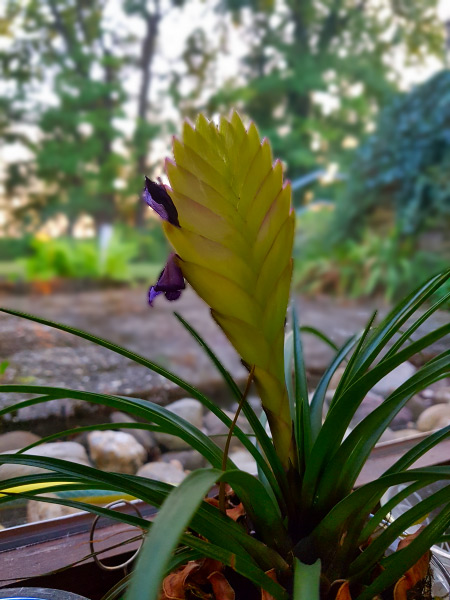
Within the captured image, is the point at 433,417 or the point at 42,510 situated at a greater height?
the point at 433,417

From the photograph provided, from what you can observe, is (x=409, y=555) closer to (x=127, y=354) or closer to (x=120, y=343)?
(x=127, y=354)

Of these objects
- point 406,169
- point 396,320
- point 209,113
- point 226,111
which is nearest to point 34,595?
point 396,320

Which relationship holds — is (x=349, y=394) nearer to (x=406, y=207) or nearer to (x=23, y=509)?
(x=23, y=509)

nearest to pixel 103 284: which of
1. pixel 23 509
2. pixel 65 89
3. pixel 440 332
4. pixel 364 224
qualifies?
pixel 65 89

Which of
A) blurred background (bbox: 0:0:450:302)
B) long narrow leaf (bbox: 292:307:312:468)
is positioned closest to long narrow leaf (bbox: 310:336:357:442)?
long narrow leaf (bbox: 292:307:312:468)

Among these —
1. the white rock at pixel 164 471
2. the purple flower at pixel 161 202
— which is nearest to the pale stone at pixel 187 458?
the white rock at pixel 164 471
